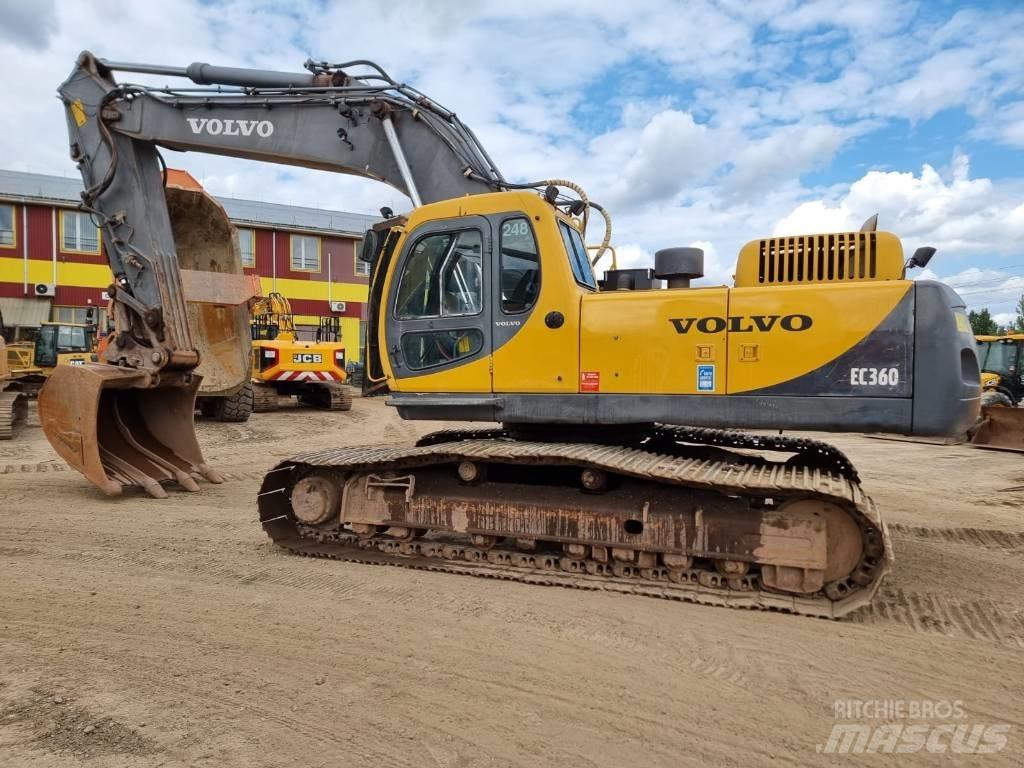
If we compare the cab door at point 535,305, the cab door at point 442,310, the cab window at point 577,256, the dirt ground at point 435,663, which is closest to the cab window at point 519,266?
the cab door at point 535,305

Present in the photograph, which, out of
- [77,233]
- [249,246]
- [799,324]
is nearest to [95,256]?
[77,233]

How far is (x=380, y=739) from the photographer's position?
2703mm

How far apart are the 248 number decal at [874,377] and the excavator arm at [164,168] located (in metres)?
3.09

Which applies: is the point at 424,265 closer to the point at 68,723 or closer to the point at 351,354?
the point at 68,723

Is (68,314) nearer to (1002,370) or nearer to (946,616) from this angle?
(946,616)

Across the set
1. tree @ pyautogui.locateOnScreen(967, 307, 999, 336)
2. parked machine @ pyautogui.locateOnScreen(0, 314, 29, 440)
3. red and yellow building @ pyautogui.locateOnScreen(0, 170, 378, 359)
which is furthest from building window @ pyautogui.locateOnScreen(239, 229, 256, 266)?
tree @ pyautogui.locateOnScreen(967, 307, 999, 336)

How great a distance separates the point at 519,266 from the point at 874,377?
2389 mm

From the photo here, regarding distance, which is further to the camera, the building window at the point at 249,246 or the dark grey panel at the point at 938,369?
the building window at the point at 249,246

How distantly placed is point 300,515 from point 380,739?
275 cm

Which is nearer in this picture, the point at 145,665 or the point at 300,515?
the point at 145,665

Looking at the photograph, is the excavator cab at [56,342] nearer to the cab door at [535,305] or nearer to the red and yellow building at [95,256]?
the red and yellow building at [95,256]

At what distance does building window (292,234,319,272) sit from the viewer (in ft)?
99.1

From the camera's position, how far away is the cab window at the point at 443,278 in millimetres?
4906

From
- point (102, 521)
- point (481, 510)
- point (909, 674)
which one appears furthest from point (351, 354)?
point (909, 674)
